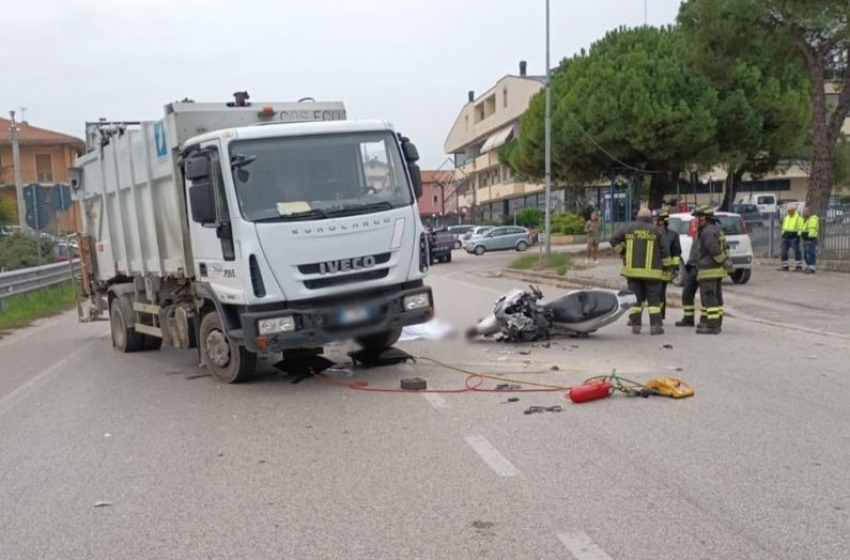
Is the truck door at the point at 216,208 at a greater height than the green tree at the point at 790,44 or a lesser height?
lesser

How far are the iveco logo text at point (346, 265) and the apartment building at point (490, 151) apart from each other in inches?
1973

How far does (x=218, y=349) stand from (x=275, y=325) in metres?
1.46

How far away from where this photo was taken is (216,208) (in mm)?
8383

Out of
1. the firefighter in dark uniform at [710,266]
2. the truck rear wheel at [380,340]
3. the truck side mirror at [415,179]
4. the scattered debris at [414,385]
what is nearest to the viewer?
the scattered debris at [414,385]

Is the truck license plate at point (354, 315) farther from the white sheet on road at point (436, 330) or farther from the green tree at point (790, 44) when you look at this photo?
the green tree at point (790, 44)

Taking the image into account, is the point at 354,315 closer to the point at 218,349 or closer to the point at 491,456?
the point at 218,349

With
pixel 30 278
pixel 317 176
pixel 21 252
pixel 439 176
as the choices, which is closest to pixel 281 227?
pixel 317 176

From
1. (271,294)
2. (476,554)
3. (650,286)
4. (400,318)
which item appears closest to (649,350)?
(650,286)

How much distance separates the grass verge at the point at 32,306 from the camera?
17691mm

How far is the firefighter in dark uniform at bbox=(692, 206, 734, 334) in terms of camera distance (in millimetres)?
11992

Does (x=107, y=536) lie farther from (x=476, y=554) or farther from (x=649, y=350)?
(x=649, y=350)

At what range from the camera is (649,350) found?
10812mm

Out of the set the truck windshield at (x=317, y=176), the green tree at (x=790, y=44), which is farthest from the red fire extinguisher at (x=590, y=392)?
the green tree at (x=790, y=44)

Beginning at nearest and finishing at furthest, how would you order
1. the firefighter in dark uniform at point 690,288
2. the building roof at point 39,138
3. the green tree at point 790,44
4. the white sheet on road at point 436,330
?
the white sheet on road at point 436,330, the firefighter in dark uniform at point 690,288, the green tree at point 790,44, the building roof at point 39,138
